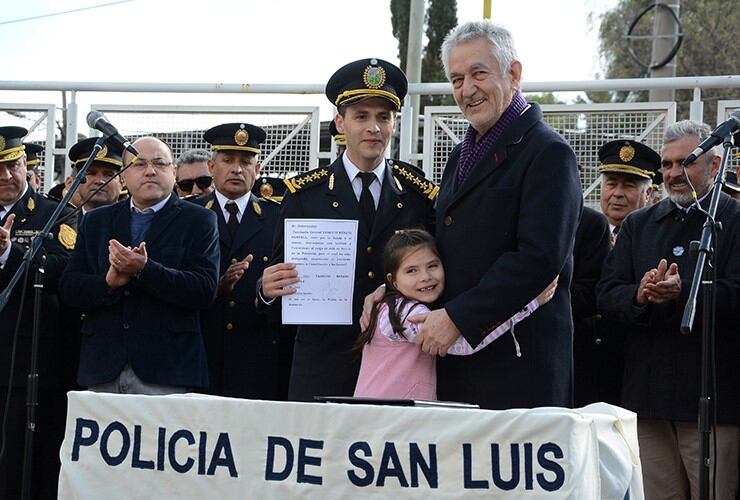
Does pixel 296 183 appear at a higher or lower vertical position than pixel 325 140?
lower

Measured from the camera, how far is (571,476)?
3059 millimetres

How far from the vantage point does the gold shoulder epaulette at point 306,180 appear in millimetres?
4996

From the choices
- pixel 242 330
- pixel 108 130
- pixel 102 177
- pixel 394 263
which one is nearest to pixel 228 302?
pixel 242 330

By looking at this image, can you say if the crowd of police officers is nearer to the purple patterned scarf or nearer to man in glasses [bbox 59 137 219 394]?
man in glasses [bbox 59 137 219 394]

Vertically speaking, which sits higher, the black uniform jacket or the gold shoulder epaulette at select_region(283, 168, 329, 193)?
the gold shoulder epaulette at select_region(283, 168, 329, 193)

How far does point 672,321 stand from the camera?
224 inches

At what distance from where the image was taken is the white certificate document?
4.71 m

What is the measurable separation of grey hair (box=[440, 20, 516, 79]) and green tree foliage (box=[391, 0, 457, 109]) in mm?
27142

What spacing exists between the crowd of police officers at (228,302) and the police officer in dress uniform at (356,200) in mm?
1136

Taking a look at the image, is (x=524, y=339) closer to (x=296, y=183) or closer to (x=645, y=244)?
(x=296, y=183)

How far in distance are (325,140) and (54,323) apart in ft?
8.50

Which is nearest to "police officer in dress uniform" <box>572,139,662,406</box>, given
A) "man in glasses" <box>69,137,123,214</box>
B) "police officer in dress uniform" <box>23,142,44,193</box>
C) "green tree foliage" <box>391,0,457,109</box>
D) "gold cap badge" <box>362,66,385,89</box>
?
"gold cap badge" <box>362,66,385,89</box>

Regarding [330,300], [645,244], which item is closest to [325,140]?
[645,244]

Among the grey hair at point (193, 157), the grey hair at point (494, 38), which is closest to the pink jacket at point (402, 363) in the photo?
the grey hair at point (494, 38)
